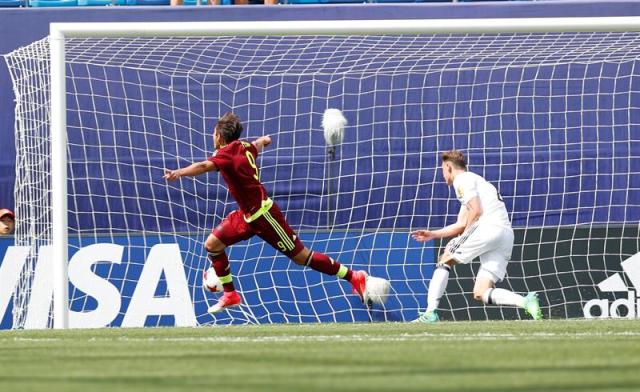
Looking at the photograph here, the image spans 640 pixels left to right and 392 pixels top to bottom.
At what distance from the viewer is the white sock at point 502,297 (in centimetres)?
1069

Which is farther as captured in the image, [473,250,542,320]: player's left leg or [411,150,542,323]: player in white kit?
[411,150,542,323]: player in white kit

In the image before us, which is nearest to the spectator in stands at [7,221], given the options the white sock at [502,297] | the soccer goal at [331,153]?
the soccer goal at [331,153]

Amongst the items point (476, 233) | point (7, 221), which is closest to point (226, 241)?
point (476, 233)

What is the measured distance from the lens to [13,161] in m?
14.2

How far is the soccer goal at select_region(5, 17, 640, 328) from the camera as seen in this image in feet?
43.2

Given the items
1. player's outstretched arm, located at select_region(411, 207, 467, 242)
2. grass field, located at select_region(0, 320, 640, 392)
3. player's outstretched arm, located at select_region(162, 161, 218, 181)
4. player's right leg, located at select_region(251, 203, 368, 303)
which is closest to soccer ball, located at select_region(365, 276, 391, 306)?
player's right leg, located at select_region(251, 203, 368, 303)

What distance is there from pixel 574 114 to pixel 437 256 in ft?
7.58

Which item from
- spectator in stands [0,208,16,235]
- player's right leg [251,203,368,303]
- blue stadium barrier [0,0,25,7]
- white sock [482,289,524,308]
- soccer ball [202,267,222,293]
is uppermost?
blue stadium barrier [0,0,25,7]

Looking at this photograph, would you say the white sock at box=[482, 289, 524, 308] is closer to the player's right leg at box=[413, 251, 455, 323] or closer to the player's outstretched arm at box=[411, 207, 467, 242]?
the player's right leg at box=[413, 251, 455, 323]

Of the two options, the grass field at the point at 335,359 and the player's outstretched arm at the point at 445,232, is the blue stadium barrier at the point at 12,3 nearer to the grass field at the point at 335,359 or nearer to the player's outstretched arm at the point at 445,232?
the player's outstretched arm at the point at 445,232

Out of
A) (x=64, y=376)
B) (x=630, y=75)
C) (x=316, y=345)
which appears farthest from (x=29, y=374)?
(x=630, y=75)

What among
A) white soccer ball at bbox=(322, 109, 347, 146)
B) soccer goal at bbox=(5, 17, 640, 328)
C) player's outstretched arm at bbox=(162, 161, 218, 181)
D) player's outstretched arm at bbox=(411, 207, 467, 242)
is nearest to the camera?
player's outstretched arm at bbox=(162, 161, 218, 181)

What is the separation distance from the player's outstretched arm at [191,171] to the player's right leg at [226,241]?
1.83 ft

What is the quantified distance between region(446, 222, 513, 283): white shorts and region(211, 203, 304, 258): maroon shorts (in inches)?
53.9
